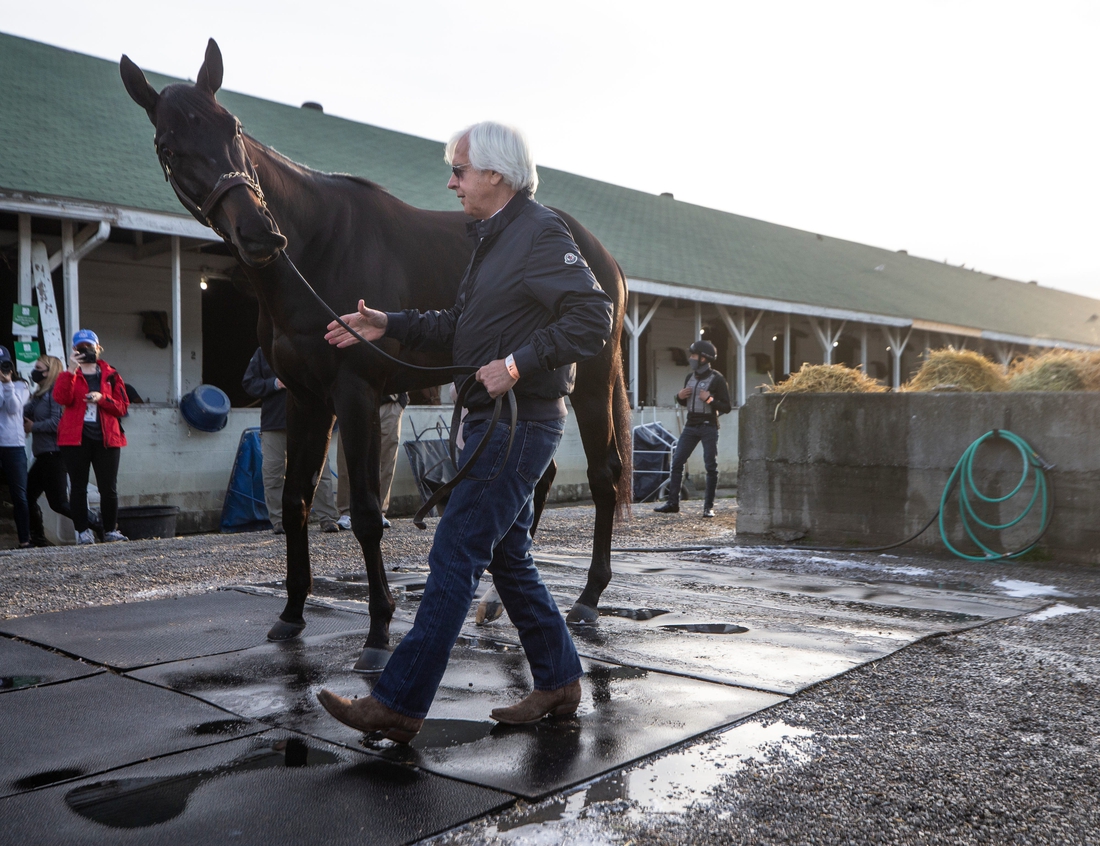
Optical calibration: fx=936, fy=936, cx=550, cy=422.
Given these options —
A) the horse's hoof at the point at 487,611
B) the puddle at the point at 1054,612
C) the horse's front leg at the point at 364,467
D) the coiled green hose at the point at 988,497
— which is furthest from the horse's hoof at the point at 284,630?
the coiled green hose at the point at 988,497

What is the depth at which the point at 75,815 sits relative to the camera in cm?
212

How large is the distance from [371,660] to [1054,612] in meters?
3.39

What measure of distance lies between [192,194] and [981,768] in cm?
318

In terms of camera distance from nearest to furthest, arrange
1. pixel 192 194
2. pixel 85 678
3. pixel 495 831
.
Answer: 1. pixel 495 831
2. pixel 85 678
3. pixel 192 194

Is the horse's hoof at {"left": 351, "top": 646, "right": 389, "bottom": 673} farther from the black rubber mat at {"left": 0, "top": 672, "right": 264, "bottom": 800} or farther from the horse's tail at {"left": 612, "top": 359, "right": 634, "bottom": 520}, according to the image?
the horse's tail at {"left": 612, "top": 359, "right": 634, "bottom": 520}

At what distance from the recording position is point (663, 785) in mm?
2316

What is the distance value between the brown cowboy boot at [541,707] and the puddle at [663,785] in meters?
0.39

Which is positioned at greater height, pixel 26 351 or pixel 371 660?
pixel 26 351

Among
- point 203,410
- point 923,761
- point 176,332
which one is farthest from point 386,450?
point 923,761

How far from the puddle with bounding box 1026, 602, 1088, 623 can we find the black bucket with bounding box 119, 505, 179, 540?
7.69m

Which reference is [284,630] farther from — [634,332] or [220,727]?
[634,332]

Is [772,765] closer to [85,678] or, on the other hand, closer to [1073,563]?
[85,678]

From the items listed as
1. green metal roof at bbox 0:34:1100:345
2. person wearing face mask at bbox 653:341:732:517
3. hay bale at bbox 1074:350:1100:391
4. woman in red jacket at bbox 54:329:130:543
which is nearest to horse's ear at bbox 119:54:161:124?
woman in red jacket at bbox 54:329:130:543

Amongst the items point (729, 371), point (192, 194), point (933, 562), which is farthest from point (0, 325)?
point (729, 371)
